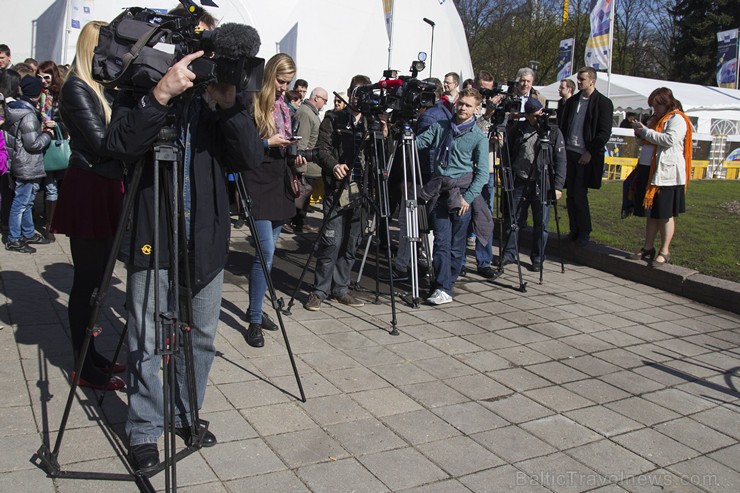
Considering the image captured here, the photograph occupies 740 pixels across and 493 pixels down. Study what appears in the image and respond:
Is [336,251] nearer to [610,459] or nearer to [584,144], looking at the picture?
[610,459]

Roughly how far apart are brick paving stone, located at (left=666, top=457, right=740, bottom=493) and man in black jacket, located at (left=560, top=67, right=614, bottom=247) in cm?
503

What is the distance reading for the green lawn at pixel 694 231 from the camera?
8133 mm

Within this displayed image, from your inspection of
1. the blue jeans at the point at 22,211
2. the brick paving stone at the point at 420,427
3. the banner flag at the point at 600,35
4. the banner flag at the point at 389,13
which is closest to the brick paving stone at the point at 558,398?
the brick paving stone at the point at 420,427

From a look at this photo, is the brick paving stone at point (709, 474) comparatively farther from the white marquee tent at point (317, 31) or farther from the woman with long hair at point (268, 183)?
the white marquee tent at point (317, 31)

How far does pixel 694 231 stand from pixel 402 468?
8.39m

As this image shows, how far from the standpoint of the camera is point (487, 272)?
7523 millimetres

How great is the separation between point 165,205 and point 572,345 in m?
3.71

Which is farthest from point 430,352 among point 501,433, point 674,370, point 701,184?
point 701,184

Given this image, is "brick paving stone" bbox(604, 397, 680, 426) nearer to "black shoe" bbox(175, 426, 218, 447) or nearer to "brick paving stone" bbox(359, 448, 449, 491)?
"brick paving stone" bbox(359, 448, 449, 491)

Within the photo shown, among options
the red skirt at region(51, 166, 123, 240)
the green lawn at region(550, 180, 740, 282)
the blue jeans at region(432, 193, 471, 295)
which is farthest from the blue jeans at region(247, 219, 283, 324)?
the green lawn at region(550, 180, 740, 282)

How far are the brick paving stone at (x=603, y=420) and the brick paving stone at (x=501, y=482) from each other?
32.0 inches

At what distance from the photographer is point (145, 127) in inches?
108

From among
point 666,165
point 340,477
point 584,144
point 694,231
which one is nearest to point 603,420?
point 340,477

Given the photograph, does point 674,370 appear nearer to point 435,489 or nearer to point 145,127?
point 435,489
